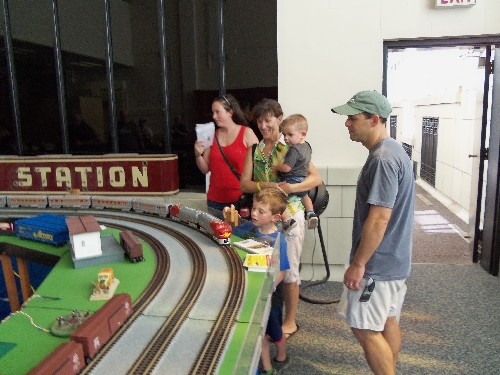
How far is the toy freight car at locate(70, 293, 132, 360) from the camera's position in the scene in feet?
5.57

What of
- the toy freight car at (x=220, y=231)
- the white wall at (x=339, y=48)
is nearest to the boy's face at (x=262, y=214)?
the toy freight car at (x=220, y=231)

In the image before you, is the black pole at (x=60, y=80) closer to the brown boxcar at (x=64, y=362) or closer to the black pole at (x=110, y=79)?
the black pole at (x=110, y=79)

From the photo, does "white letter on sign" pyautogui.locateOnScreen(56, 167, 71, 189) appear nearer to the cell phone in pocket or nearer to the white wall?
the white wall

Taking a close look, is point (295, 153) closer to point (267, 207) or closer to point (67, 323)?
point (267, 207)

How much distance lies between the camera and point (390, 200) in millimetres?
2354

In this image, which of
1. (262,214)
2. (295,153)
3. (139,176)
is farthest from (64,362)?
(139,176)

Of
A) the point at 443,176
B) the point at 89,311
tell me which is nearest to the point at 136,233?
the point at 89,311

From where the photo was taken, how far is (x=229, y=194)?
397 cm

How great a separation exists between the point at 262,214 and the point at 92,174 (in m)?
3.27

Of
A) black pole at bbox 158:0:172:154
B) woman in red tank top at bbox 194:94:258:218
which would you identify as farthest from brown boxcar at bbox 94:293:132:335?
black pole at bbox 158:0:172:154

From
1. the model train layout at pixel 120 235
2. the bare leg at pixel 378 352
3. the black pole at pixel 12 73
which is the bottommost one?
the bare leg at pixel 378 352

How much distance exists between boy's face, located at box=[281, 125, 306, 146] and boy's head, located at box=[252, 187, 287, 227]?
0.66 meters

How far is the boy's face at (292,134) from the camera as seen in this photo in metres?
3.44

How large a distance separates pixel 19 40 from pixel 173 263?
453 cm
